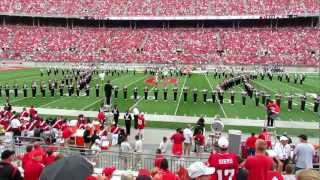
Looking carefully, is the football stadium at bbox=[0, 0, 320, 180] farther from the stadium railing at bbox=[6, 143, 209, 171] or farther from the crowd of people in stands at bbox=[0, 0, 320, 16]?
the crowd of people in stands at bbox=[0, 0, 320, 16]

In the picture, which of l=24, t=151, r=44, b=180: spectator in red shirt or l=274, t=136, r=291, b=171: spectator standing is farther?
l=274, t=136, r=291, b=171: spectator standing

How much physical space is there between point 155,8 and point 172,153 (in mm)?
50239

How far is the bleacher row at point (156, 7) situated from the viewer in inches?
2291

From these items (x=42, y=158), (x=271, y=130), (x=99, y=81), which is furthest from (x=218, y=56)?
(x=42, y=158)

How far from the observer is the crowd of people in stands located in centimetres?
5816

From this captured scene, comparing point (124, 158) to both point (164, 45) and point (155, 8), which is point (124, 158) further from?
point (155, 8)

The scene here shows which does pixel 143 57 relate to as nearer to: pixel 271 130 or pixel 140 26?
pixel 140 26

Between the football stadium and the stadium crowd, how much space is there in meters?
0.02

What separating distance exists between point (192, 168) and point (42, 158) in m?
3.09

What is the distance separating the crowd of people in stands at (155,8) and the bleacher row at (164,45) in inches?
85.8

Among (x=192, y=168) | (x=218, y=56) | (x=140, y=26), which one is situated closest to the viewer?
(x=192, y=168)

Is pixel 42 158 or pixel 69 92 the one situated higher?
pixel 42 158

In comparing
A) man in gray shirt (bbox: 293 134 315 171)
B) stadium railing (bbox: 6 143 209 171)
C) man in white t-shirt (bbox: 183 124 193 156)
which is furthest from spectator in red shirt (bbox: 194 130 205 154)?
man in gray shirt (bbox: 293 134 315 171)

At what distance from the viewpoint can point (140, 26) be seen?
61125 millimetres
